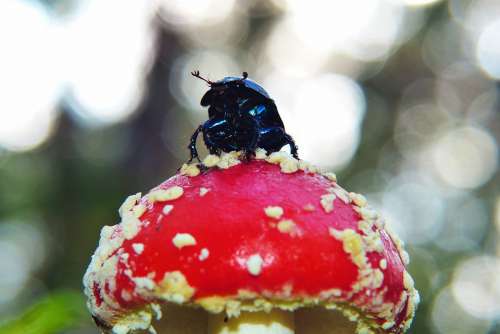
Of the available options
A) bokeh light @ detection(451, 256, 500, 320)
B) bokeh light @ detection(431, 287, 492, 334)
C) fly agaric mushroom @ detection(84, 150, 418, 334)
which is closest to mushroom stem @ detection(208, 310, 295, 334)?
fly agaric mushroom @ detection(84, 150, 418, 334)

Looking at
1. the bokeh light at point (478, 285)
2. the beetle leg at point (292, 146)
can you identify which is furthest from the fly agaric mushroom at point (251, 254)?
the bokeh light at point (478, 285)

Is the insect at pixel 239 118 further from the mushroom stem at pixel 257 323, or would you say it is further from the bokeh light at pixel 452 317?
the bokeh light at pixel 452 317

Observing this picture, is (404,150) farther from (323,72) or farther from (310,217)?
(310,217)

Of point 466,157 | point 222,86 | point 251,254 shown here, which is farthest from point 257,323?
point 466,157

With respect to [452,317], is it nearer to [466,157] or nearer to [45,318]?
[466,157]

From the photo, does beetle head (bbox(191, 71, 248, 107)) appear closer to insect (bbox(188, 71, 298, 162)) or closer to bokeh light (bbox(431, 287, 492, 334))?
insect (bbox(188, 71, 298, 162))

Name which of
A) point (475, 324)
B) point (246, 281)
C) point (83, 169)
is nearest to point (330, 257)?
point (246, 281)
